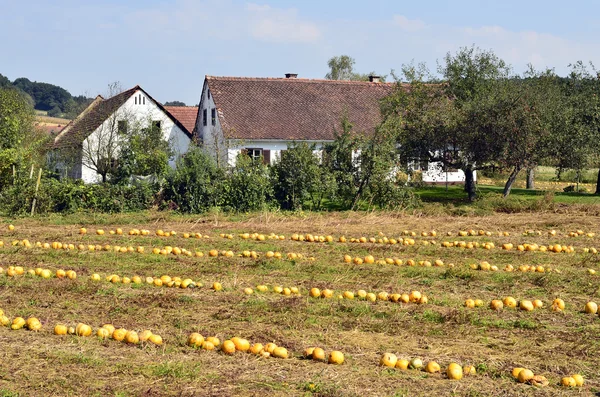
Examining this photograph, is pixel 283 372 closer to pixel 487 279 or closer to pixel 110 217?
pixel 487 279

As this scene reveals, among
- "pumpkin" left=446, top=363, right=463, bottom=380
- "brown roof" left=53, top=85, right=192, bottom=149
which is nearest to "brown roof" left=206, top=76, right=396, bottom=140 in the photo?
"brown roof" left=53, top=85, right=192, bottom=149

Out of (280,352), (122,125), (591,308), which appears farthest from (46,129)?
(280,352)

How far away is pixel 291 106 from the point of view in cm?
4028

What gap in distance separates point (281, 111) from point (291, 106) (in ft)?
3.07

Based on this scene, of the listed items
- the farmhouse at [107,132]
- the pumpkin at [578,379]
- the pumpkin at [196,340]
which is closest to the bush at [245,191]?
the farmhouse at [107,132]

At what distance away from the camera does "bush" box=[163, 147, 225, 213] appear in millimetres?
21922

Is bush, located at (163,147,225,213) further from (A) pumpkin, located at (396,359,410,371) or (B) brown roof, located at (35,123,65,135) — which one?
(B) brown roof, located at (35,123,65,135)

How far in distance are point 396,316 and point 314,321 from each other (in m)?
1.10

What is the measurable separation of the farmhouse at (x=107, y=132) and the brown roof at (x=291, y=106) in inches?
147

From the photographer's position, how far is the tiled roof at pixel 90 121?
3528cm

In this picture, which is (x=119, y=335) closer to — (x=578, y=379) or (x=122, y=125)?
(x=578, y=379)

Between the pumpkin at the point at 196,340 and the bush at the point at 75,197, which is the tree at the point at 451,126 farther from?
the pumpkin at the point at 196,340

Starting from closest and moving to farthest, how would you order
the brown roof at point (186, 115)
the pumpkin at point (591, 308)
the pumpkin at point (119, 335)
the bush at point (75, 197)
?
1. the pumpkin at point (119, 335)
2. the pumpkin at point (591, 308)
3. the bush at point (75, 197)
4. the brown roof at point (186, 115)

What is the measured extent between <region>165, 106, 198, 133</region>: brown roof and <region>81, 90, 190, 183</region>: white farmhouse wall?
476 cm
